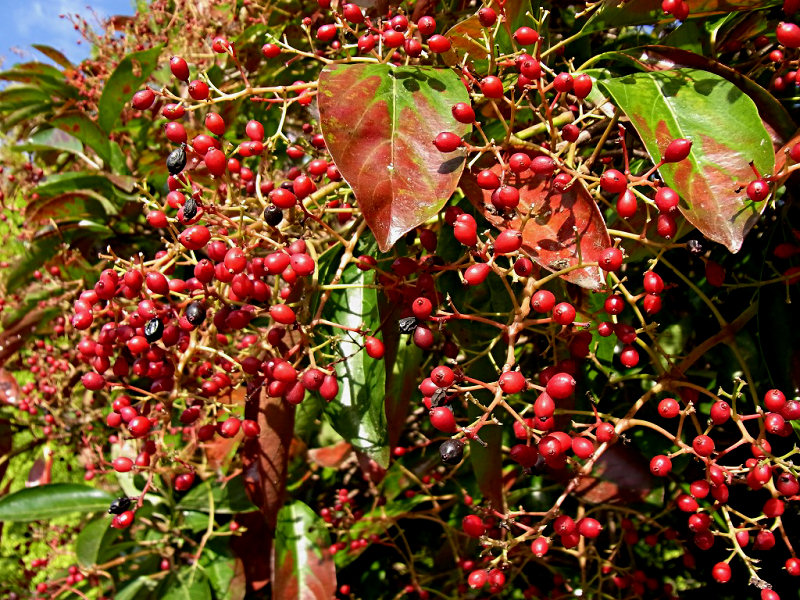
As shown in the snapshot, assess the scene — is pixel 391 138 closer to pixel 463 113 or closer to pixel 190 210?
pixel 463 113

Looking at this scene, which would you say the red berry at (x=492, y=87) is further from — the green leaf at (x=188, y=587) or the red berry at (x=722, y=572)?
the green leaf at (x=188, y=587)

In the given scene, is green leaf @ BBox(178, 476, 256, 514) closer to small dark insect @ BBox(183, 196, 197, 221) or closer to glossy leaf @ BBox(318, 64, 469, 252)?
small dark insect @ BBox(183, 196, 197, 221)

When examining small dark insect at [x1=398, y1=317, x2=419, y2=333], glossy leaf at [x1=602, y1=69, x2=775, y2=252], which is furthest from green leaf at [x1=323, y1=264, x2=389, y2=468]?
glossy leaf at [x1=602, y1=69, x2=775, y2=252]

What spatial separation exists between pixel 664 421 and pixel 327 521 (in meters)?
0.98

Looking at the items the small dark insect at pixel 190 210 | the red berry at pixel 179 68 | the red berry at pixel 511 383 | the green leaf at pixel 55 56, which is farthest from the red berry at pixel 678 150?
the green leaf at pixel 55 56

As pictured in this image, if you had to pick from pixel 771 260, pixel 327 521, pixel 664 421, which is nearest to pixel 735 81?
pixel 771 260

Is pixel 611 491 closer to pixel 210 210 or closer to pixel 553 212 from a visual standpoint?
pixel 553 212

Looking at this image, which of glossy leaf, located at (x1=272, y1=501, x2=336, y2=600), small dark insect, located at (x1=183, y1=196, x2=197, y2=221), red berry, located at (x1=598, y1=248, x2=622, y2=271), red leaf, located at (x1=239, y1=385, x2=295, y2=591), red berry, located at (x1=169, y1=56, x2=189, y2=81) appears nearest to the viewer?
red berry, located at (x1=598, y1=248, x2=622, y2=271)

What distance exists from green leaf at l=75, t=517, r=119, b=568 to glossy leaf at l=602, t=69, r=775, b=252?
1696 mm

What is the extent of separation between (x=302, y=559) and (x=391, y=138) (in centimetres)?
118

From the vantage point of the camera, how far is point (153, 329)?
962 millimetres

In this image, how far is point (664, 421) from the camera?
1.35 m

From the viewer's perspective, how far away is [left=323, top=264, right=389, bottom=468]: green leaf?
1027 mm

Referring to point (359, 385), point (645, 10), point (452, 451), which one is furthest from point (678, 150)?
point (359, 385)
